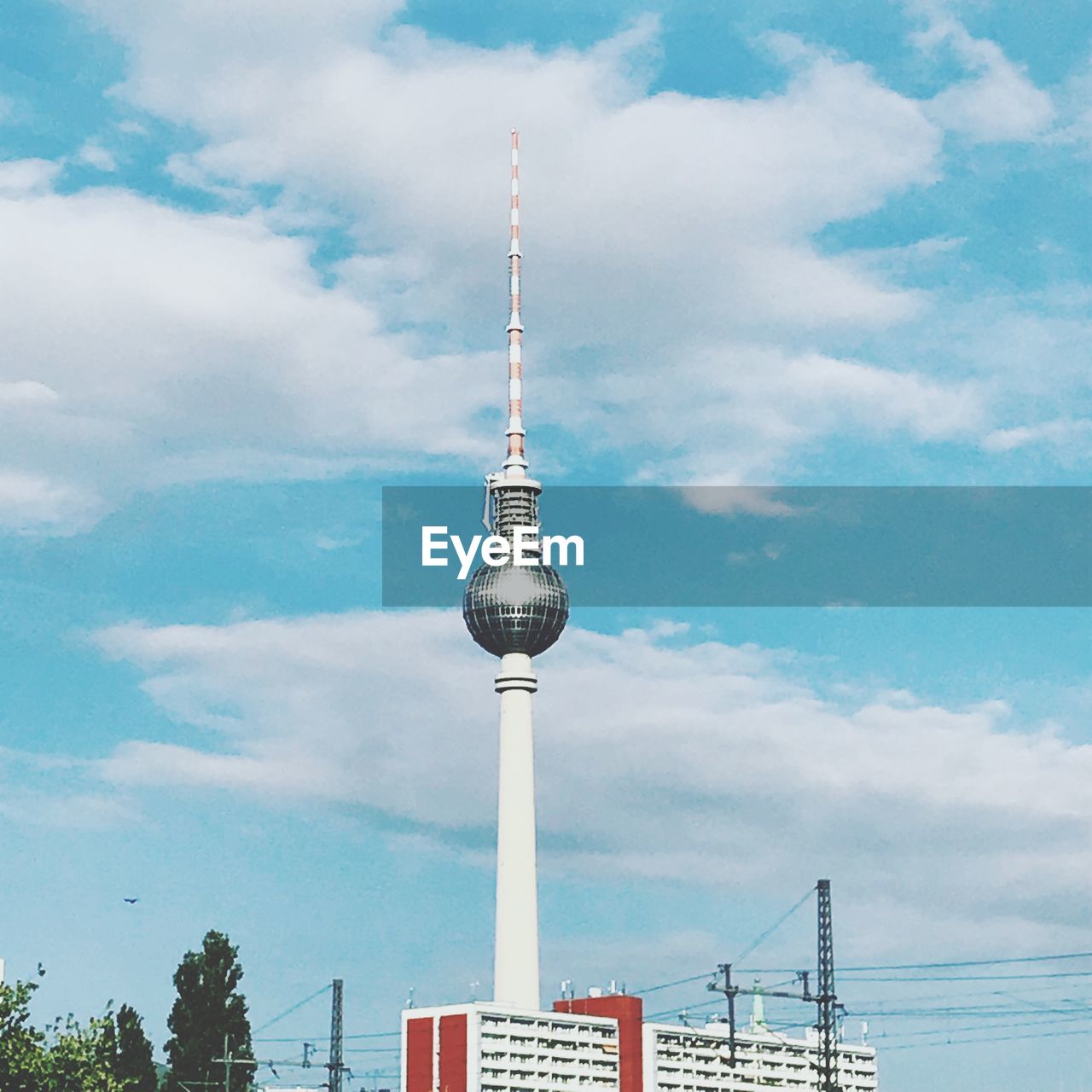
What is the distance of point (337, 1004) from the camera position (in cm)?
16400

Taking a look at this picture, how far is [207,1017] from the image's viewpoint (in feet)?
485

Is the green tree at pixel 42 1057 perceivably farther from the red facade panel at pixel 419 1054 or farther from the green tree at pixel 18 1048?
the red facade panel at pixel 419 1054

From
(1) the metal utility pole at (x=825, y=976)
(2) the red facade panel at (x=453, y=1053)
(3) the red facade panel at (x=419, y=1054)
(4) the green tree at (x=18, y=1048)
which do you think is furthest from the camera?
(3) the red facade panel at (x=419, y=1054)

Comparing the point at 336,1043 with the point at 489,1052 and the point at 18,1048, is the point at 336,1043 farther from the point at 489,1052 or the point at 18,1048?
the point at 18,1048

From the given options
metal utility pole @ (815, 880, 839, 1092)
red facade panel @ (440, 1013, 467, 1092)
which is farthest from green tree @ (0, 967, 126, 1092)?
red facade panel @ (440, 1013, 467, 1092)

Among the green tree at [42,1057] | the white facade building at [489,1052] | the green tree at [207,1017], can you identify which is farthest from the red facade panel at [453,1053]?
the green tree at [42,1057]

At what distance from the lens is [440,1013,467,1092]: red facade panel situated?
188125 millimetres

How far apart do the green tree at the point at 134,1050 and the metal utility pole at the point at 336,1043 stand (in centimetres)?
1991

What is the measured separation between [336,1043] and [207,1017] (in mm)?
18365

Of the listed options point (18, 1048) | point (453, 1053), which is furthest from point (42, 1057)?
point (453, 1053)

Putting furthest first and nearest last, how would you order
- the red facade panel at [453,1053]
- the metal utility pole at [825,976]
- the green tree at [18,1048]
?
1. the red facade panel at [453,1053]
2. the metal utility pole at [825,976]
3. the green tree at [18,1048]

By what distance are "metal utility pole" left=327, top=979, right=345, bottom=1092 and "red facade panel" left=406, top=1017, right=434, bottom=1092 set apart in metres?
28.9

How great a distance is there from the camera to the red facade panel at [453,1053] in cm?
18812

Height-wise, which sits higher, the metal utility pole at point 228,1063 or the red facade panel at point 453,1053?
the red facade panel at point 453,1053
